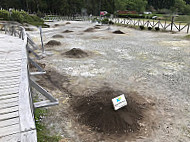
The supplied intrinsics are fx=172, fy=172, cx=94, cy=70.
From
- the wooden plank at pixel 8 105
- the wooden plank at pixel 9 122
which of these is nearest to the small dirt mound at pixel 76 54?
the wooden plank at pixel 8 105

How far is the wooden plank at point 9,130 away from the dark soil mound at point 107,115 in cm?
253

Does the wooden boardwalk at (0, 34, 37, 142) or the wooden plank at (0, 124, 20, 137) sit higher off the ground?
the wooden boardwalk at (0, 34, 37, 142)

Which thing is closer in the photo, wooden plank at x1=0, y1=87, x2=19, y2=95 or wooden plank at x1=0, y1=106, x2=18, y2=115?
wooden plank at x1=0, y1=106, x2=18, y2=115

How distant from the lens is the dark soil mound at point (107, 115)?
15.6ft

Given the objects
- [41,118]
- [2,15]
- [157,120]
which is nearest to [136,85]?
[157,120]

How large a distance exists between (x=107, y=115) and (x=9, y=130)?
294 centimetres

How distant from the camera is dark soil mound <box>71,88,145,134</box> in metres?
4.77

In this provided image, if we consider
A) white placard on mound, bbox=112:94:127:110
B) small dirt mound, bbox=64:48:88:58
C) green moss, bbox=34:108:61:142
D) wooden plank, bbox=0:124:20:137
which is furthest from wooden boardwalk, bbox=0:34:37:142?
small dirt mound, bbox=64:48:88:58

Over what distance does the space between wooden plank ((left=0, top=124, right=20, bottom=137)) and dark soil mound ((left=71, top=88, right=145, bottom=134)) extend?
253cm

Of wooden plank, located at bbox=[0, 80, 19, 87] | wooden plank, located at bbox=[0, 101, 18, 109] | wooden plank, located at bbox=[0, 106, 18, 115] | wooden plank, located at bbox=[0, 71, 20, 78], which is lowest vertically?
wooden plank, located at bbox=[0, 106, 18, 115]

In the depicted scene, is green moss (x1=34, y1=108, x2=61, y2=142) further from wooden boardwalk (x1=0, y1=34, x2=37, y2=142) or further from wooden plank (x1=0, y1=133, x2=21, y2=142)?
wooden plank (x1=0, y1=133, x2=21, y2=142)

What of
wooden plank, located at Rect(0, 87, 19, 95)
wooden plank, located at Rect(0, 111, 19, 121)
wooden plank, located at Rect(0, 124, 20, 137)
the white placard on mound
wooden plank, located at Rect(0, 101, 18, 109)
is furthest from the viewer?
the white placard on mound

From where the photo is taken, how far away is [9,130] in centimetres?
265

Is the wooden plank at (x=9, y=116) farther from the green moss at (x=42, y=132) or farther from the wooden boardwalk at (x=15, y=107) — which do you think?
the green moss at (x=42, y=132)
